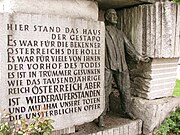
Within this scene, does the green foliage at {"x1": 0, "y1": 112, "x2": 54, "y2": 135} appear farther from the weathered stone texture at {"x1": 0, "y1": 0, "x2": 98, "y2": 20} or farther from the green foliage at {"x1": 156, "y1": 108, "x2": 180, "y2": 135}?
the green foliage at {"x1": 156, "y1": 108, "x2": 180, "y2": 135}

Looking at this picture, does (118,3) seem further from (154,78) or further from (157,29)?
(154,78)

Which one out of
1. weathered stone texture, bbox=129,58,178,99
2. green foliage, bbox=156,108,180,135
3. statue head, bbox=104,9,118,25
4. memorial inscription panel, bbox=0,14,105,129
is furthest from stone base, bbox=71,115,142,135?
statue head, bbox=104,9,118,25

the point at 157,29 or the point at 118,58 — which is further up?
the point at 157,29

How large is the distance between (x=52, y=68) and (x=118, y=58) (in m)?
1.34

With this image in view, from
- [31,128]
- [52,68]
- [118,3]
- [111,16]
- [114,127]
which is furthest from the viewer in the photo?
[118,3]

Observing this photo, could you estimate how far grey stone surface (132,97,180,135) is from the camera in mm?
4331

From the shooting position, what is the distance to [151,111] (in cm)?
431

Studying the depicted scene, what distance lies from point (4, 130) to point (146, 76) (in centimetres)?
263

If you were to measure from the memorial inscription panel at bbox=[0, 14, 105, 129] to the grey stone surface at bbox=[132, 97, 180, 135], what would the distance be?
36.1 inches

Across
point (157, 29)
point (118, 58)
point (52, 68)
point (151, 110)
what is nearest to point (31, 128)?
point (52, 68)

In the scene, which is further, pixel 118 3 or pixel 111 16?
pixel 118 3

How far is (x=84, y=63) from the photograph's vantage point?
11.8ft

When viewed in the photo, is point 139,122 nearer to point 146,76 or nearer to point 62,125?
point 146,76

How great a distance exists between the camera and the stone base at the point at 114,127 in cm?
377
